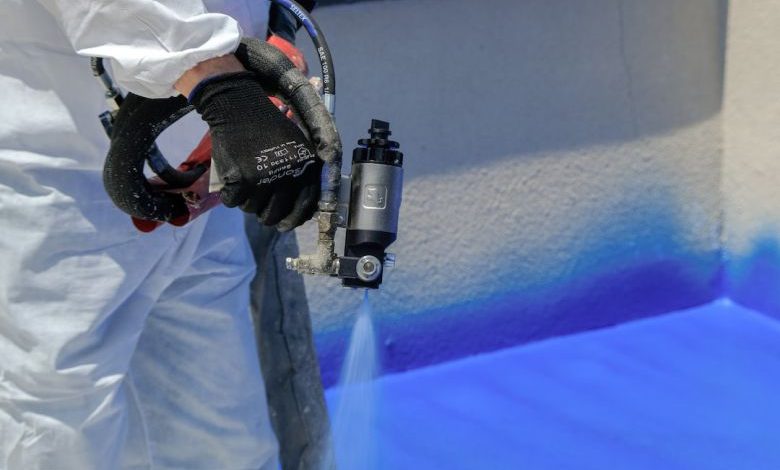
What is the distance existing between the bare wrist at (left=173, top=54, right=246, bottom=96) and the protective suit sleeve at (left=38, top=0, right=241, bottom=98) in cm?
2

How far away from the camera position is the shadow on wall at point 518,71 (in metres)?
2.30

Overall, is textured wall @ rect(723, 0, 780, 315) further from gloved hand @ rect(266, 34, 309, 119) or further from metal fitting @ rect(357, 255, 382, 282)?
metal fitting @ rect(357, 255, 382, 282)

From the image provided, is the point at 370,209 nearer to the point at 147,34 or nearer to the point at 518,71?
the point at 147,34

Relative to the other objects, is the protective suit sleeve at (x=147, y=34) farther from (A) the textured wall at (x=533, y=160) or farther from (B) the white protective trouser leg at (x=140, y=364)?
(A) the textured wall at (x=533, y=160)

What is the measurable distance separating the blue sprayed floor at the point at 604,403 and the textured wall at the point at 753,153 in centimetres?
12

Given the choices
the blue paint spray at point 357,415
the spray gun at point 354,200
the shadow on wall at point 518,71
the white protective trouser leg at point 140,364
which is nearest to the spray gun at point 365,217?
the spray gun at point 354,200

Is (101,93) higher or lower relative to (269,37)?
lower

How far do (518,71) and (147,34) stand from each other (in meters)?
1.55

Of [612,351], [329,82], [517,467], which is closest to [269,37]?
[329,82]

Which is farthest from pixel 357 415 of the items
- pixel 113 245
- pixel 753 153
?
pixel 113 245

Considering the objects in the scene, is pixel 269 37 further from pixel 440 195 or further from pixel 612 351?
pixel 612 351

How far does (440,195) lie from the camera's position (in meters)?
2.46

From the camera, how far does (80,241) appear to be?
124 centimetres

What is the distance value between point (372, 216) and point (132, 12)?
313mm
